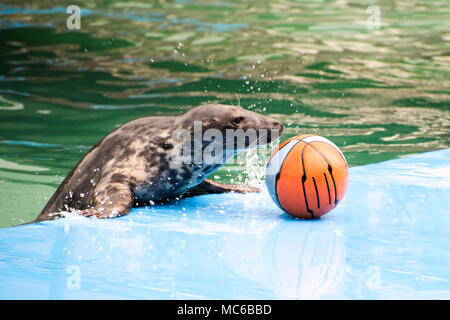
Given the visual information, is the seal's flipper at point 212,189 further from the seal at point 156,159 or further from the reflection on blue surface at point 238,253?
the seal at point 156,159

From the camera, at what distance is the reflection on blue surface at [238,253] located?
2604mm

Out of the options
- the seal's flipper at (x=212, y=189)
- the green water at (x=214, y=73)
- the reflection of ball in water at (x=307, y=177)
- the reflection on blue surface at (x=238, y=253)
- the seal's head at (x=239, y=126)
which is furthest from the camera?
the green water at (x=214, y=73)

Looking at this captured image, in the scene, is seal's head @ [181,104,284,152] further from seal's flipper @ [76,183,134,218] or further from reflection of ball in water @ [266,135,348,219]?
seal's flipper @ [76,183,134,218]

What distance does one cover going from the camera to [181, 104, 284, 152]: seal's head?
420cm

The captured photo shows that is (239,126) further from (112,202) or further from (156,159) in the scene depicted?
(112,202)

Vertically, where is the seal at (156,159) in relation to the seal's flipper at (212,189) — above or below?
above

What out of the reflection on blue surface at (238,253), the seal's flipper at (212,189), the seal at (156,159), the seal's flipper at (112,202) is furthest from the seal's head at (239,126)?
the seal's flipper at (212,189)

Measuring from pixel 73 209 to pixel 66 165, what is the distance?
9.20 feet

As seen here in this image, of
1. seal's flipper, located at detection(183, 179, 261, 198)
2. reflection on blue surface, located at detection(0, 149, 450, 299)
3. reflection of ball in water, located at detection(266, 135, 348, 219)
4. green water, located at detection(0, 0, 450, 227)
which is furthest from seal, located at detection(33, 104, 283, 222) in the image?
green water, located at detection(0, 0, 450, 227)

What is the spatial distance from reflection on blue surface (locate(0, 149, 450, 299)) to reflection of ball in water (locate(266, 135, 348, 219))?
116mm

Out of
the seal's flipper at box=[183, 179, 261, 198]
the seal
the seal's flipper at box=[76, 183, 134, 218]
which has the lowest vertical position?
the seal's flipper at box=[183, 179, 261, 198]

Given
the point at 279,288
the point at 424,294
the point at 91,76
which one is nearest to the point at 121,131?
the point at 279,288

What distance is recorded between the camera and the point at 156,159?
169 inches

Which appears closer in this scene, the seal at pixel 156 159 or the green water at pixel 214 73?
the seal at pixel 156 159
